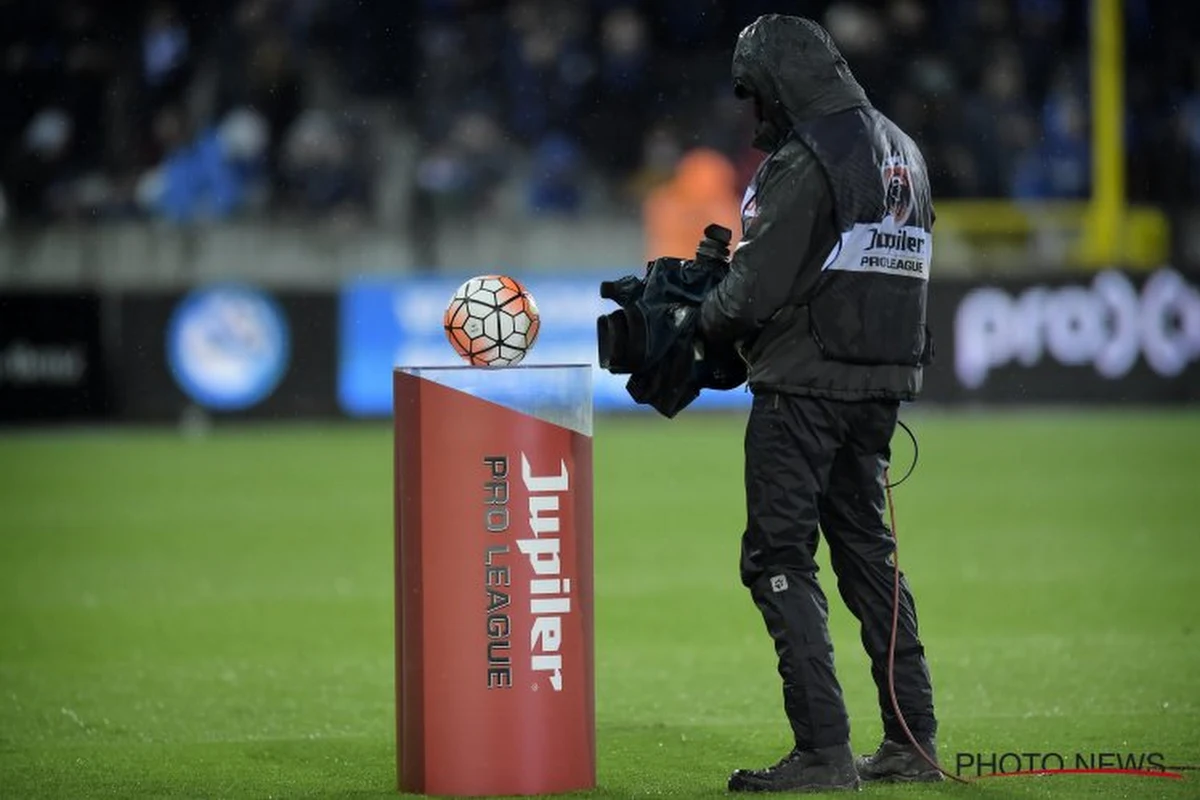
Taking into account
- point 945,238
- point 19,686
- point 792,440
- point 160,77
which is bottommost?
point 19,686

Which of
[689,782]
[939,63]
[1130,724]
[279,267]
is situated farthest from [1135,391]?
[689,782]

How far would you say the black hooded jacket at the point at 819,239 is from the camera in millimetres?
5852

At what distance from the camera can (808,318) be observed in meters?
5.97

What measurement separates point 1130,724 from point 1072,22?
1776 centimetres

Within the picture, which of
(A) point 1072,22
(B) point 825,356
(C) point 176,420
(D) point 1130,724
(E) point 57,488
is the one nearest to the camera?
(B) point 825,356

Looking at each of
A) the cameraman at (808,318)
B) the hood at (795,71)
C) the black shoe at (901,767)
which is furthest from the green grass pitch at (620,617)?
the hood at (795,71)

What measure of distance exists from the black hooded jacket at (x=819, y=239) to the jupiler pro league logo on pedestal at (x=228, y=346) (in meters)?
14.6

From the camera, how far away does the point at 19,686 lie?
339 inches

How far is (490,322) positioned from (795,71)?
111cm

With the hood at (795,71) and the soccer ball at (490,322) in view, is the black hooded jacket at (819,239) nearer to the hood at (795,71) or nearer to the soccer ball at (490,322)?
the hood at (795,71)

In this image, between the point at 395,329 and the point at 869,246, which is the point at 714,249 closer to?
the point at 869,246

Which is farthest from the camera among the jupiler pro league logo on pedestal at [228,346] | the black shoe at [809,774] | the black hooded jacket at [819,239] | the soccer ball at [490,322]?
the jupiler pro league logo on pedestal at [228,346]

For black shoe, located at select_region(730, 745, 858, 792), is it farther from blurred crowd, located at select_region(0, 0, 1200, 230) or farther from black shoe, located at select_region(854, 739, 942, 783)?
blurred crowd, located at select_region(0, 0, 1200, 230)

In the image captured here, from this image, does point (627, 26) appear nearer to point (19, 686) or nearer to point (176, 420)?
point (176, 420)
